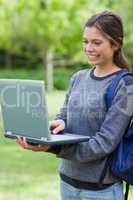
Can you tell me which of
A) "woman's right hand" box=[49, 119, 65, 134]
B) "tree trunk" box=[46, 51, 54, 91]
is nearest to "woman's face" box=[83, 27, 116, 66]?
"woman's right hand" box=[49, 119, 65, 134]

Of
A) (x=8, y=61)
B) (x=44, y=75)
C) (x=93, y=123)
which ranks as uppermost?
(x=93, y=123)

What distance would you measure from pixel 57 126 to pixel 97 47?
406mm

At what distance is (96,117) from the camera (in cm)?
306

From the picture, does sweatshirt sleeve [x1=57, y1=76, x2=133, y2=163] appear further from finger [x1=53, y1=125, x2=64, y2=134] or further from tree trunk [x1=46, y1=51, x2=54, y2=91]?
tree trunk [x1=46, y1=51, x2=54, y2=91]

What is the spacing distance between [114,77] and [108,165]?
395mm

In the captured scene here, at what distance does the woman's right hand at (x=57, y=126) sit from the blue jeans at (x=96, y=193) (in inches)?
10.4

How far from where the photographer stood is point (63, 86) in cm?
3250

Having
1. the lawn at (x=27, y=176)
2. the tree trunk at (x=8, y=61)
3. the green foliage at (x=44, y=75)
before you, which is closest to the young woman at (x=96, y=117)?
the lawn at (x=27, y=176)

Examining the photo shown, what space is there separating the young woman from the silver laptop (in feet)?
0.20

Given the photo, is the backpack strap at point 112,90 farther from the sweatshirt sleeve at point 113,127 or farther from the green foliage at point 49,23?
the green foliage at point 49,23

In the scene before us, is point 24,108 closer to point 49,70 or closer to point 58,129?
point 58,129

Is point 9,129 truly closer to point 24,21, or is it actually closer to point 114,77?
point 114,77

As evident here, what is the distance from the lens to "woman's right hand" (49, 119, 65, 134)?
3117 mm

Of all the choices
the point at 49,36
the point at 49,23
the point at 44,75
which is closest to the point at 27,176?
the point at 49,23
